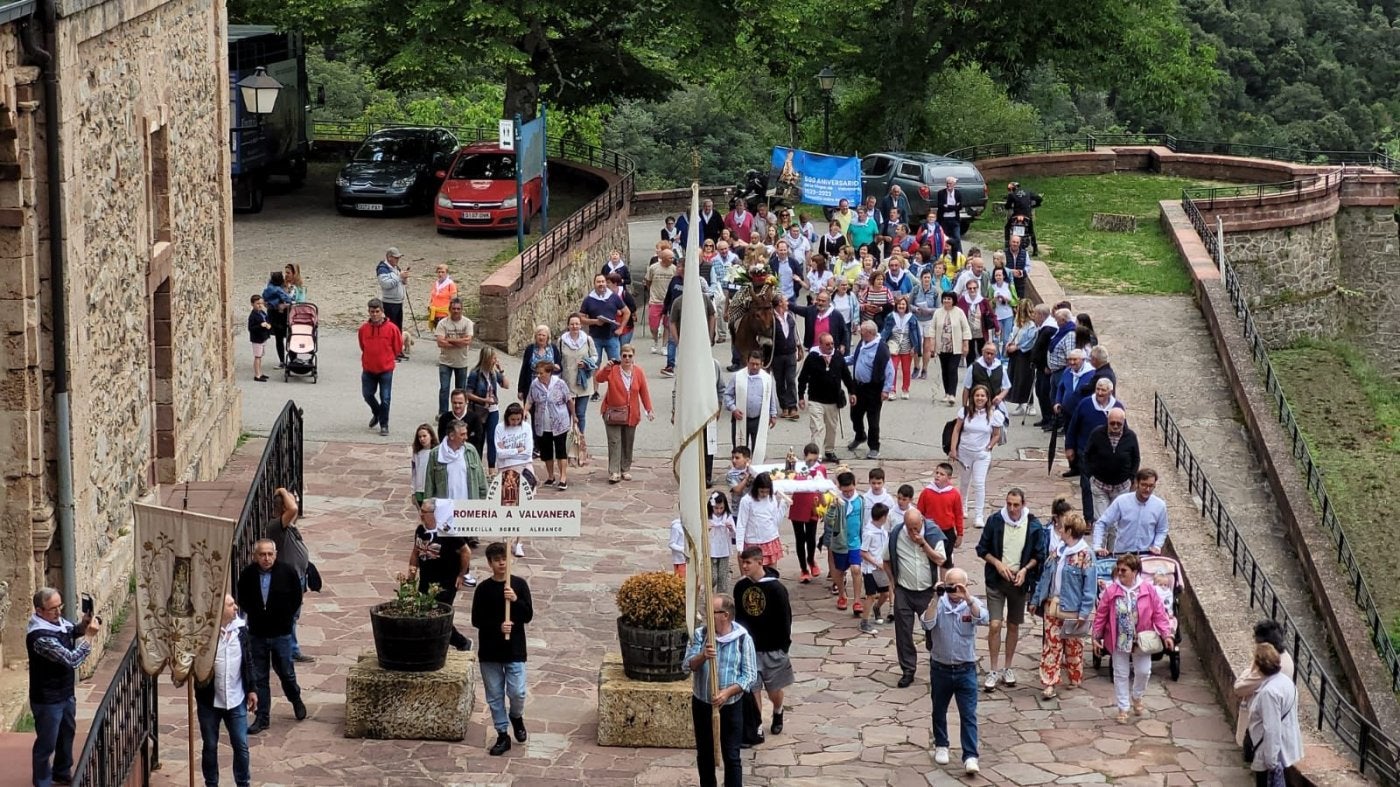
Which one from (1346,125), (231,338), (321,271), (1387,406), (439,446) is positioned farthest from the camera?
(1346,125)

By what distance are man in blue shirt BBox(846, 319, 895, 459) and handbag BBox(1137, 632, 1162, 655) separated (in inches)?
→ 271

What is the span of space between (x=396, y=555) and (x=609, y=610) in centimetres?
227

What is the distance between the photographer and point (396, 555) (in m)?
18.3

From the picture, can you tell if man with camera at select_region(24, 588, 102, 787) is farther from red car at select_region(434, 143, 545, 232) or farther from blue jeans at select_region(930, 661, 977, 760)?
red car at select_region(434, 143, 545, 232)

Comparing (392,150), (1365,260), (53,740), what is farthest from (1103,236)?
(53,740)

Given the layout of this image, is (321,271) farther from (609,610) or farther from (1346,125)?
(1346,125)

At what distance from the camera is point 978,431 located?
63.0 feet

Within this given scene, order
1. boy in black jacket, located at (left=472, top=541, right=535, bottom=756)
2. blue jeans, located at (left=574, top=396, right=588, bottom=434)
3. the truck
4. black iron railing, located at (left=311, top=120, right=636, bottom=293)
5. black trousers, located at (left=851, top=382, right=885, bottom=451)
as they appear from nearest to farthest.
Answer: boy in black jacket, located at (left=472, top=541, right=535, bottom=756), blue jeans, located at (left=574, top=396, right=588, bottom=434), black trousers, located at (left=851, top=382, right=885, bottom=451), black iron railing, located at (left=311, top=120, right=636, bottom=293), the truck

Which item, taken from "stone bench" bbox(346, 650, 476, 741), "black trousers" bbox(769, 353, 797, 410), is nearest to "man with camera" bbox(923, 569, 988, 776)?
"stone bench" bbox(346, 650, 476, 741)

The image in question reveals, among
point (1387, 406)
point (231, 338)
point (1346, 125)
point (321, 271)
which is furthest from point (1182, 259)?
point (1346, 125)

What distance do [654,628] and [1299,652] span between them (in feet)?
24.2

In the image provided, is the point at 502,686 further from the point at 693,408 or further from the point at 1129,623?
the point at 1129,623

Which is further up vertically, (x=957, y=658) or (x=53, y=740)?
(x=957, y=658)

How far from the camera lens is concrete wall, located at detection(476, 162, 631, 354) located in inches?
1055
